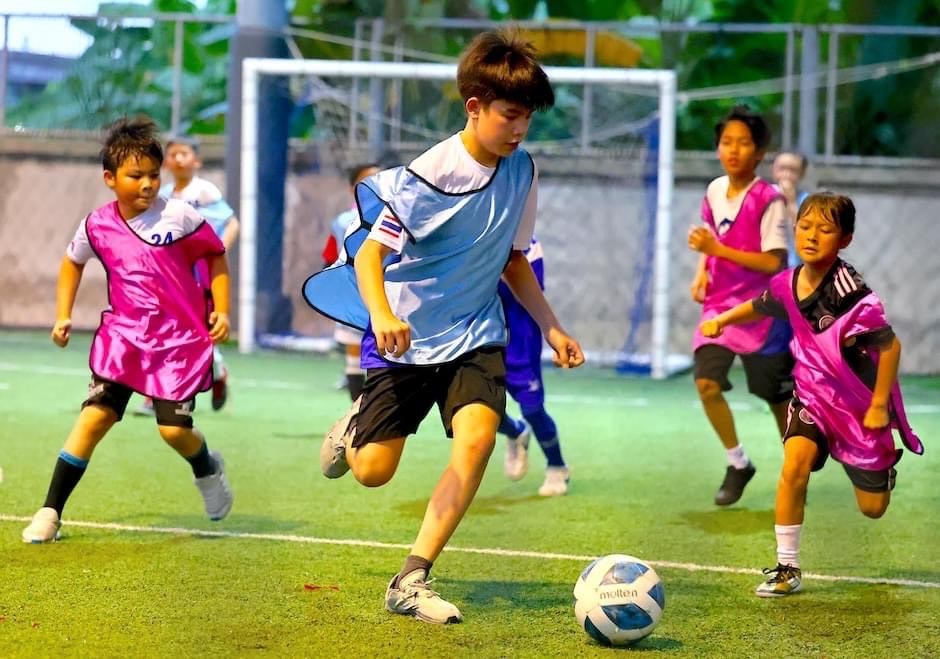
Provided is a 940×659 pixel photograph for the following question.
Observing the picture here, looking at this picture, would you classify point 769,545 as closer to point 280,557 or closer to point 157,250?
point 280,557

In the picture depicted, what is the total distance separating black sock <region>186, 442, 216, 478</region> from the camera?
221 inches

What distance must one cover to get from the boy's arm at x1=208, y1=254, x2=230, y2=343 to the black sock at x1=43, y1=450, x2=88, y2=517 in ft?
2.10

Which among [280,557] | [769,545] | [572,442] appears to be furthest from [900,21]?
[280,557]

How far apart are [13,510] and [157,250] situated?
1.24 metres

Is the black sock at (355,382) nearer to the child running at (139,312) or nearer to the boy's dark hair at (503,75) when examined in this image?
the child running at (139,312)

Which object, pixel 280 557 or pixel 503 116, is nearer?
pixel 503 116

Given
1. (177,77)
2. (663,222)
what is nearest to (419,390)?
(663,222)

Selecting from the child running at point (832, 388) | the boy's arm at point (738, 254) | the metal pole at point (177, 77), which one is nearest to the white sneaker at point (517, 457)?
the boy's arm at point (738, 254)

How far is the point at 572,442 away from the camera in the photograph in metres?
8.63

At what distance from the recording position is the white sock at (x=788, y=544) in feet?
15.8

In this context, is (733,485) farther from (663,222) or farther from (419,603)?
(663,222)

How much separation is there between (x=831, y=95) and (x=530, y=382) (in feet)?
26.9

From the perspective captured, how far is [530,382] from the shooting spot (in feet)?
21.7

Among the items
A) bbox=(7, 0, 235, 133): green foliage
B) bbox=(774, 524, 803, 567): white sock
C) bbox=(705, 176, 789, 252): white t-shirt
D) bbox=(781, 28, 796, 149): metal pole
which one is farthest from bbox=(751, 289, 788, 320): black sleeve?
bbox=(7, 0, 235, 133): green foliage
